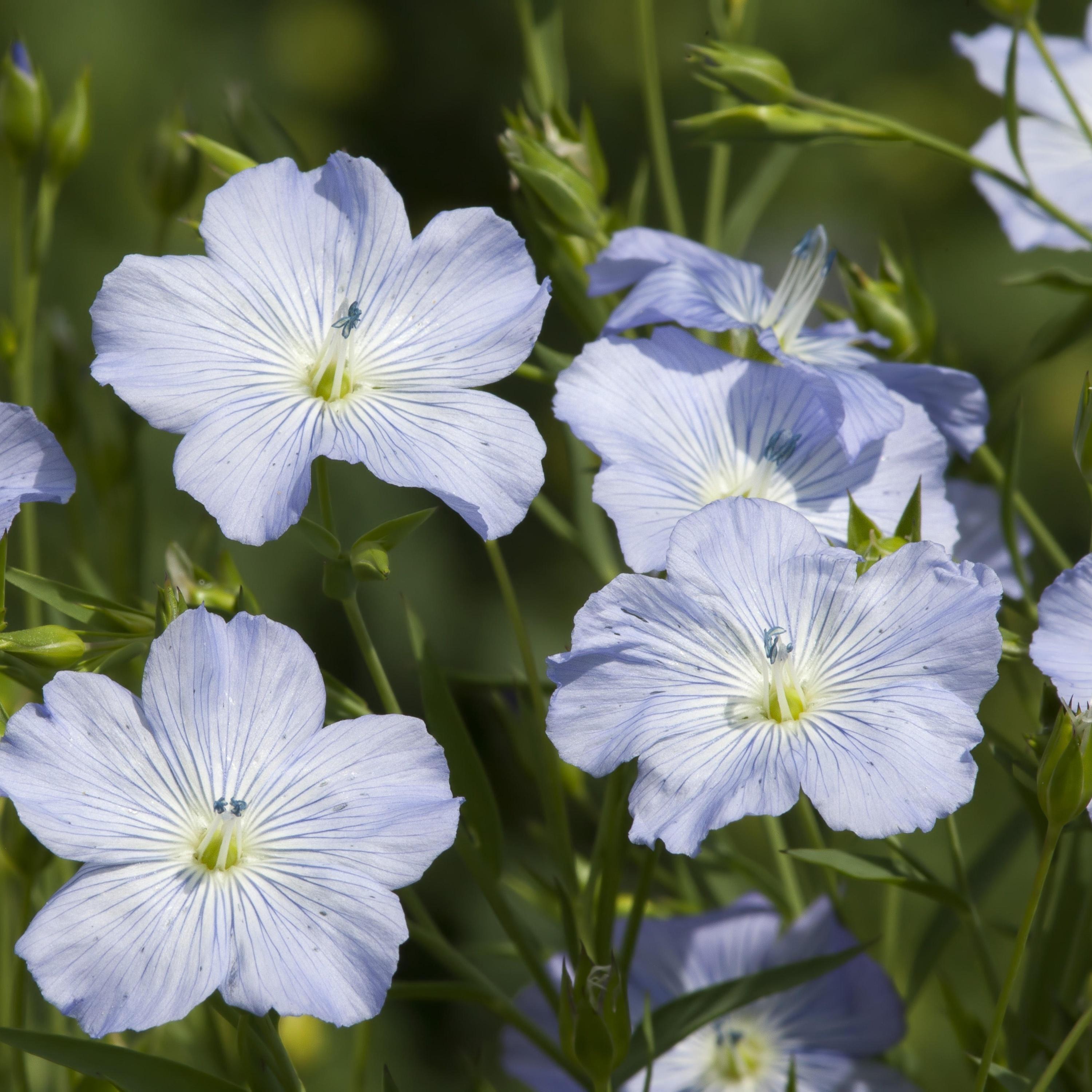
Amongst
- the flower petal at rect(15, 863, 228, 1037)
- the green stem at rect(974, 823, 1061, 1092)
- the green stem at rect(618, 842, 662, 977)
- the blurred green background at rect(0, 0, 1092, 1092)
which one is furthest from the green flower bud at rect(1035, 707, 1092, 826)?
the blurred green background at rect(0, 0, 1092, 1092)

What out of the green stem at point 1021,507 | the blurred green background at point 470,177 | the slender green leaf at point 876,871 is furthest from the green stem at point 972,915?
the blurred green background at point 470,177

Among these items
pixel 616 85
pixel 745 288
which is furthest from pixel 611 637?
pixel 616 85

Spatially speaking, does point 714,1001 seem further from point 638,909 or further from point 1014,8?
point 1014,8

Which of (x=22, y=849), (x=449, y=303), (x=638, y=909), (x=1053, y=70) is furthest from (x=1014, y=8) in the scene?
(x=22, y=849)

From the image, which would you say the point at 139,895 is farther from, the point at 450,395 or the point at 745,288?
the point at 745,288

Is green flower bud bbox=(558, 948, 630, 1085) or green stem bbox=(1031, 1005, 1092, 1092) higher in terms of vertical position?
green stem bbox=(1031, 1005, 1092, 1092)

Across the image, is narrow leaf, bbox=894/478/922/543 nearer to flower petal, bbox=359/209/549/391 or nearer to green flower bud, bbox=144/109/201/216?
flower petal, bbox=359/209/549/391
